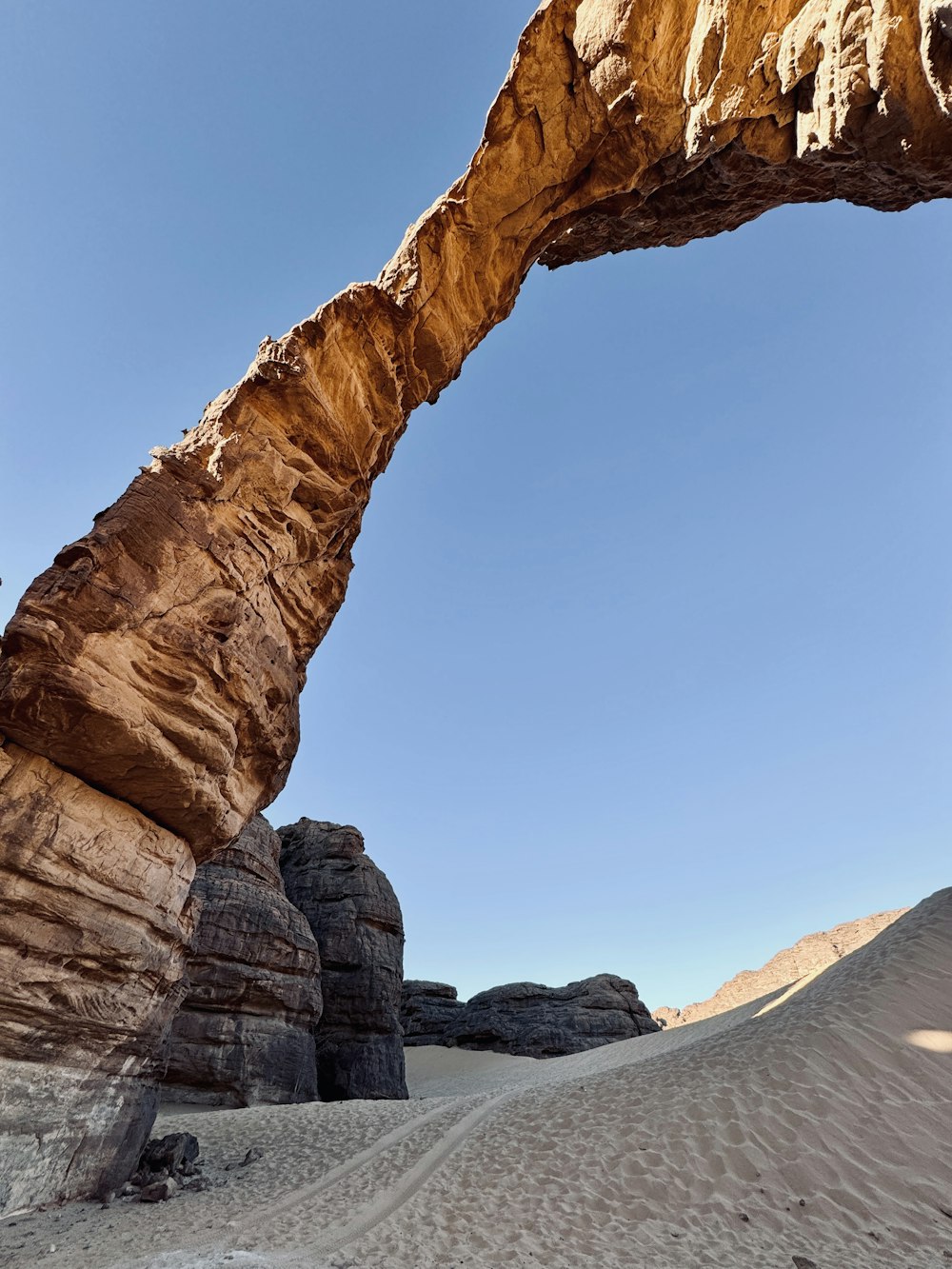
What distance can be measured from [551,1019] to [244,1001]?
28240mm

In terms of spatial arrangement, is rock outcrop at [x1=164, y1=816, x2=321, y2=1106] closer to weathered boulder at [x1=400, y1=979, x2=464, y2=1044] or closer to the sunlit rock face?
the sunlit rock face

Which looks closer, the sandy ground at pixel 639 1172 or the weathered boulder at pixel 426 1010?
the sandy ground at pixel 639 1172

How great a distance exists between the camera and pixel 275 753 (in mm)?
12602

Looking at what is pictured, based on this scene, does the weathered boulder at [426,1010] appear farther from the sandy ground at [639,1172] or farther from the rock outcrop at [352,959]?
the sandy ground at [639,1172]

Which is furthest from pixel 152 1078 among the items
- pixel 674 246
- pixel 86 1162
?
pixel 674 246

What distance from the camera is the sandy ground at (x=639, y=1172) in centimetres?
705

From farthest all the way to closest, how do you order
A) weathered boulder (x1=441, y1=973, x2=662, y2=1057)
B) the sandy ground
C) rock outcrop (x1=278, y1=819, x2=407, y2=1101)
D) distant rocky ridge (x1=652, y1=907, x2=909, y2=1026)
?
1. distant rocky ridge (x1=652, y1=907, x2=909, y2=1026)
2. weathered boulder (x1=441, y1=973, x2=662, y2=1057)
3. rock outcrop (x1=278, y1=819, x2=407, y2=1101)
4. the sandy ground

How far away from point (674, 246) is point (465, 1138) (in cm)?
2181

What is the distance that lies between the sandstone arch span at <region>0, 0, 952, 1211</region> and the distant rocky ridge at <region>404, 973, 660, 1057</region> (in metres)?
36.2

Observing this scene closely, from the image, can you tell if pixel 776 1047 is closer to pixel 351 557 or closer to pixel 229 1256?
pixel 229 1256

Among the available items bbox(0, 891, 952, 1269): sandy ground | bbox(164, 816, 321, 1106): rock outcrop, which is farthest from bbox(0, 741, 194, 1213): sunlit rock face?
bbox(164, 816, 321, 1106): rock outcrop

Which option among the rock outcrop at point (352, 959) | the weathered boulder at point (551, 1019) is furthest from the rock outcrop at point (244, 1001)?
the weathered boulder at point (551, 1019)

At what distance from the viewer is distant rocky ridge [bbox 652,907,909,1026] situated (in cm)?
4616

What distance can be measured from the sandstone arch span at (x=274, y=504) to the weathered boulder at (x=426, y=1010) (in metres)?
38.2
